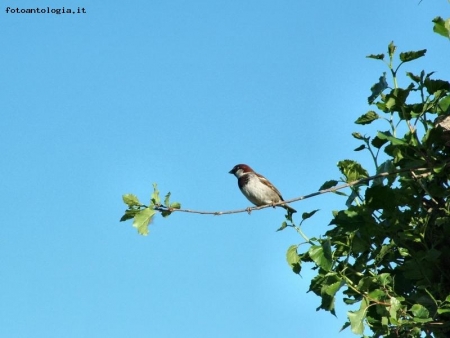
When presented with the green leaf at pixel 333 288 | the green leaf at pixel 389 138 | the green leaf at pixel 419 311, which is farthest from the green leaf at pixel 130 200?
the green leaf at pixel 419 311

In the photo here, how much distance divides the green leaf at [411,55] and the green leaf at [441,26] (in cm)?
20

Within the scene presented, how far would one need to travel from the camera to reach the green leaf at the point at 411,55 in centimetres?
430

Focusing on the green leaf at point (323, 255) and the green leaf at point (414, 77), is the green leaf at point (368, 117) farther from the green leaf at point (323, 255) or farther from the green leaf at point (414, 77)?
the green leaf at point (323, 255)

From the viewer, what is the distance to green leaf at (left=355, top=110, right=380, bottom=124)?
4375 millimetres

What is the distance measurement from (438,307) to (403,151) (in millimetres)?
876

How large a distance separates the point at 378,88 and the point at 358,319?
133cm

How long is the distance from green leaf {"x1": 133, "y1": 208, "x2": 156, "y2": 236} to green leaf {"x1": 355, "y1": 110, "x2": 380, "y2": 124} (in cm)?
134

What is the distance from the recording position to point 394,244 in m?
4.12

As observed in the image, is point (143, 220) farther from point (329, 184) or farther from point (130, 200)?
point (329, 184)

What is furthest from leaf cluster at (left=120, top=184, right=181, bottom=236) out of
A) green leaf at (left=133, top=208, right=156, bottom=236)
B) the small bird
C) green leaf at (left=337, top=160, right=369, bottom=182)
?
the small bird

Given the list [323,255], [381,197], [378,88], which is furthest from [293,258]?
[378,88]

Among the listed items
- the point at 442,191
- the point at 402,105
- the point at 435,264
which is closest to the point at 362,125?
the point at 402,105

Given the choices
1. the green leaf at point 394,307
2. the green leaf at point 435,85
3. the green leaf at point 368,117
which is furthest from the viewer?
the green leaf at point 368,117

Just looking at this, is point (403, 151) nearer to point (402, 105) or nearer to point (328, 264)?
point (402, 105)
